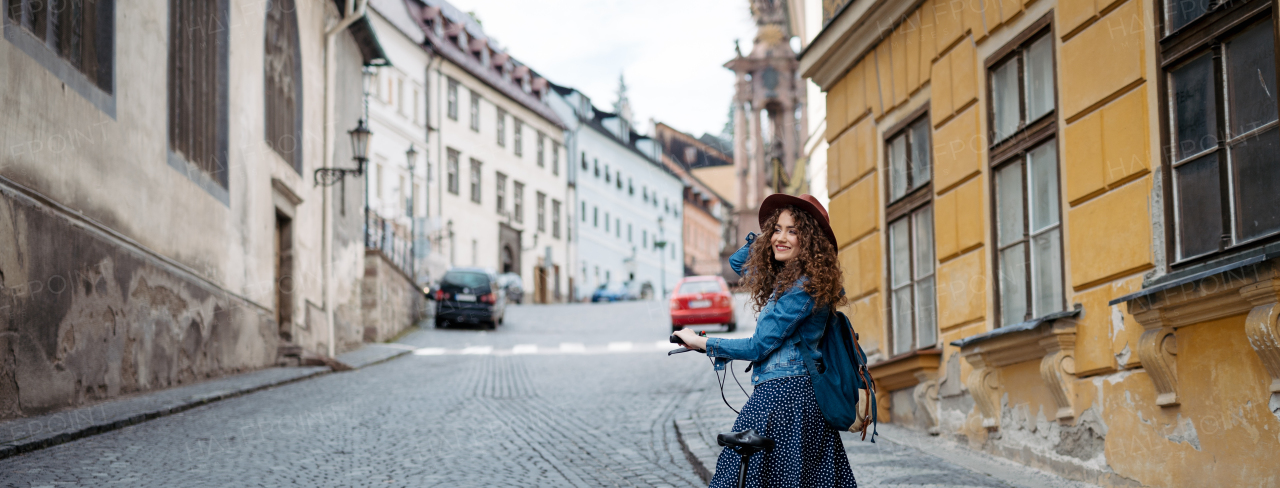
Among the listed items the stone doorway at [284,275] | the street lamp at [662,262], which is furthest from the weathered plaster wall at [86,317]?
the street lamp at [662,262]

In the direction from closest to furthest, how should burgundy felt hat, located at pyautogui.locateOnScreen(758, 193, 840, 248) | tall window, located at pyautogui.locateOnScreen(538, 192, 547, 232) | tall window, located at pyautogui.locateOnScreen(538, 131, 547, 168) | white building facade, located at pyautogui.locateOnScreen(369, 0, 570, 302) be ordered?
1. burgundy felt hat, located at pyautogui.locateOnScreen(758, 193, 840, 248)
2. white building facade, located at pyautogui.locateOnScreen(369, 0, 570, 302)
3. tall window, located at pyautogui.locateOnScreen(538, 192, 547, 232)
4. tall window, located at pyautogui.locateOnScreen(538, 131, 547, 168)

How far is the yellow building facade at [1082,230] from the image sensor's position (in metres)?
5.59

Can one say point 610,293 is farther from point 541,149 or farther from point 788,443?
point 788,443

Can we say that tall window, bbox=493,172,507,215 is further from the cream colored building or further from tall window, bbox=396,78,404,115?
the cream colored building

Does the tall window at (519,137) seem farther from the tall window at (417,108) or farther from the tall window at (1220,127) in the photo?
the tall window at (1220,127)

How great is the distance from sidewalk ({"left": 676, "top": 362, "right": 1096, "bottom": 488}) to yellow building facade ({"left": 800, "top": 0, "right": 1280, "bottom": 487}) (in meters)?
0.15

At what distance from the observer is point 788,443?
421 centimetres

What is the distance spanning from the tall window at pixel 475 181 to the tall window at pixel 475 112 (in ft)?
4.54

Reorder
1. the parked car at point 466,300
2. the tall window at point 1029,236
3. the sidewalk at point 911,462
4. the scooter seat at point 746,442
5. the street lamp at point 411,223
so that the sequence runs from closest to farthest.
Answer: the scooter seat at point 746,442 < the sidewalk at point 911,462 < the tall window at point 1029,236 < the parked car at point 466,300 < the street lamp at point 411,223

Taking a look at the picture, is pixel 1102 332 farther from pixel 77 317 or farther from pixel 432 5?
pixel 432 5

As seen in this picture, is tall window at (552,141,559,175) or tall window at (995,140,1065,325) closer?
tall window at (995,140,1065,325)

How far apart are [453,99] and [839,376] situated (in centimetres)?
4479

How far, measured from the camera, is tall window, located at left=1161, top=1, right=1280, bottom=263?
5.45 meters

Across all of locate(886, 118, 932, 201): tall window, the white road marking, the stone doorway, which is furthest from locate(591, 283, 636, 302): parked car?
locate(886, 118, 932, 201): tall window
